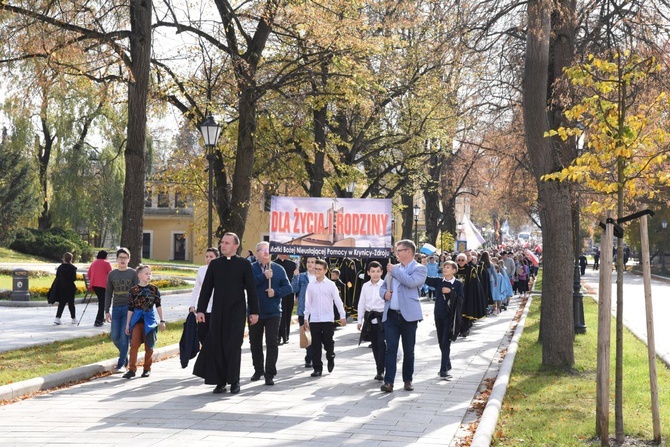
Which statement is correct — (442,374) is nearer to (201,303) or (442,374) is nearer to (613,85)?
(201,303)

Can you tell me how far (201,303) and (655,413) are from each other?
5.40 meters

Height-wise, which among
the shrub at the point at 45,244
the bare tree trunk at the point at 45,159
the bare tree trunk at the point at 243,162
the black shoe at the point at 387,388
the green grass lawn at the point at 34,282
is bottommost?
the black shoe at the point at 387,388

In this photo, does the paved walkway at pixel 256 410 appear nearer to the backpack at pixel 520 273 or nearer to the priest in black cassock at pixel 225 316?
the priest in black cassock at pixel 225 316

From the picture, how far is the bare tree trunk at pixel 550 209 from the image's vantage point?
13.4 metres

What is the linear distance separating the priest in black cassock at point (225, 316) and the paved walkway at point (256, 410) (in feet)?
0.87

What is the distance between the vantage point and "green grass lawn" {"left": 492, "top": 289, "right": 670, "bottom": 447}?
8.55 metres

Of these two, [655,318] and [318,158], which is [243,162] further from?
[655,318]

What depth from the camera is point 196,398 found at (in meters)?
10.5

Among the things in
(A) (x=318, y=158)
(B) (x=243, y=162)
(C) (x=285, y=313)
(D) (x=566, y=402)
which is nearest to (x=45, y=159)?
(A) (x=318, y=158)

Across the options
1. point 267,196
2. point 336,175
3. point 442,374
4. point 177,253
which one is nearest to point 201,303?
point 442,374

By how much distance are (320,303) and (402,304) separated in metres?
2.03

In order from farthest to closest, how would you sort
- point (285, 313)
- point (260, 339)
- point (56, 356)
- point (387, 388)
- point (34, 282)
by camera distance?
point (34, 282) → point (285, 313) → point (56, 356) → point (260, 339) → point (387, 388)

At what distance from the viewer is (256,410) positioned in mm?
A: 9750

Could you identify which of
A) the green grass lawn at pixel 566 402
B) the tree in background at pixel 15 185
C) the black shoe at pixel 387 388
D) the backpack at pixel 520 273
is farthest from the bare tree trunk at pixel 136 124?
the tree in background at pixel 15 185
